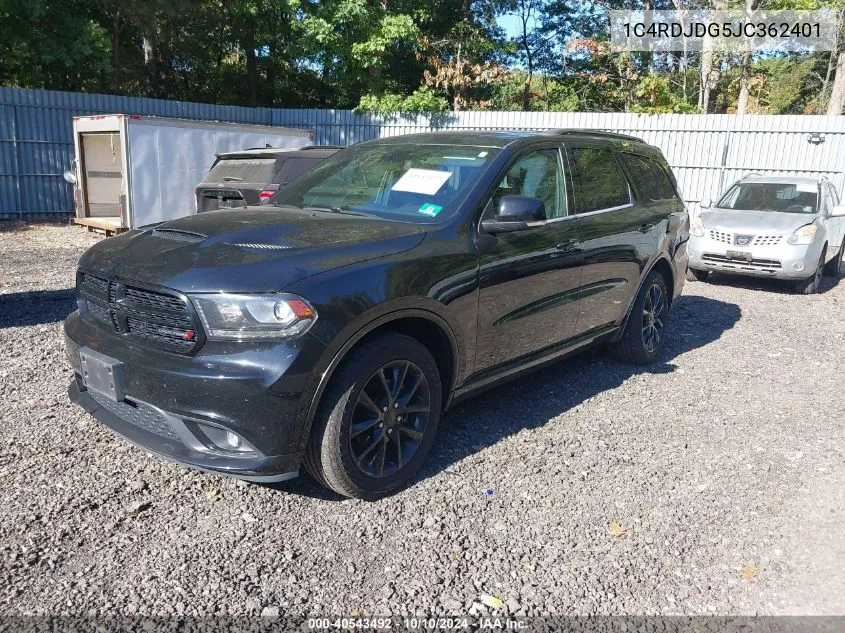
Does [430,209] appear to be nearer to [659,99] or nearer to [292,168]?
[292,168]

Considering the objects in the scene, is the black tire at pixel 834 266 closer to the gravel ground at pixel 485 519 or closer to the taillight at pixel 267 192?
the gravel ground at pixel 485 519

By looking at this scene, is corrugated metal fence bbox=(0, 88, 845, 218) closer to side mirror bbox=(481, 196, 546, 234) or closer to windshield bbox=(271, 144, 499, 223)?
windshield bbox=(271, 144, 499, 223)

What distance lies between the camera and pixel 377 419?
10.9 ft

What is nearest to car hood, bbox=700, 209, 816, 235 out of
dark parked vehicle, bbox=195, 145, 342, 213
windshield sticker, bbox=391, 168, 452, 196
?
dark parked vehicle, bbox=195, 145, 342, 213

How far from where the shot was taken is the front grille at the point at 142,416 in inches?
119

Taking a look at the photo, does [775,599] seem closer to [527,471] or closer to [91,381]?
[527,471]

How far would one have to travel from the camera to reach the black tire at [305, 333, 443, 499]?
3.10m

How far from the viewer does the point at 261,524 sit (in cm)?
319

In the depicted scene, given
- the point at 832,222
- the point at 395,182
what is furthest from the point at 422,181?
the point at 832,222

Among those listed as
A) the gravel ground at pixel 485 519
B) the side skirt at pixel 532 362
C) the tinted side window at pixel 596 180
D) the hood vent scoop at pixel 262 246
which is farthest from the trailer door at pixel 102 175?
the hood vent scoop at pixel 262 246

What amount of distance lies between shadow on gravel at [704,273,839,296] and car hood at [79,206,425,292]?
8.19 meters

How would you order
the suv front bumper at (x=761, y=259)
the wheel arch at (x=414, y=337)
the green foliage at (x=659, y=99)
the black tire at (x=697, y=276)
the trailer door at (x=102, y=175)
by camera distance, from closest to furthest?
the wheel arch at (x=414, y=337), the suv front bumper at (x=761, y=259), the black tire at (x=697, y=276), the trailer door at (x=102, y=175), the green foliage at (x=659, y=99)

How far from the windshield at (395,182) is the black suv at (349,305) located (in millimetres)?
14

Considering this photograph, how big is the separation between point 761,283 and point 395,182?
333 inches
